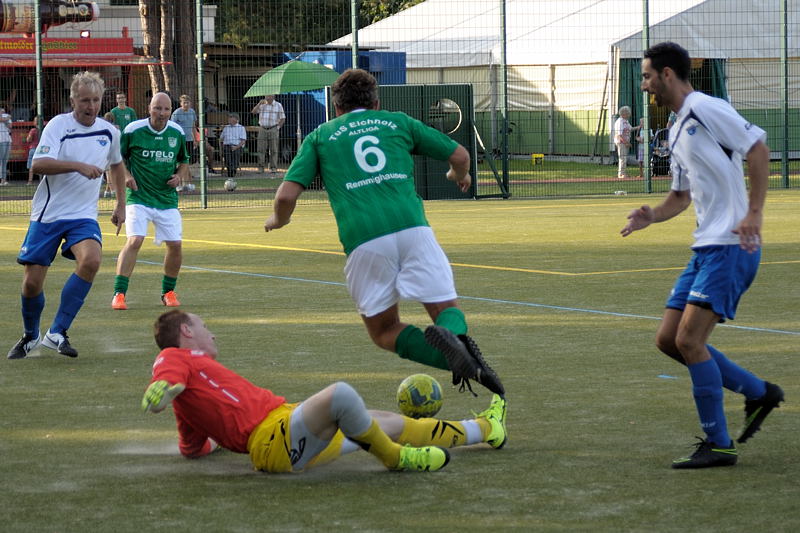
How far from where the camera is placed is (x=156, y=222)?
1280 cm

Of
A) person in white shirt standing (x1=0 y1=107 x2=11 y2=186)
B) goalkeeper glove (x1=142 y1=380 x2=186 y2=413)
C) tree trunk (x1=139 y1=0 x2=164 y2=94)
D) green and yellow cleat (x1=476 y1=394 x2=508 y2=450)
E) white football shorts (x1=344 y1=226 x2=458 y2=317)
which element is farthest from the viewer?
tree trunk (x1=139 y1=0 x2=164 y2=94)

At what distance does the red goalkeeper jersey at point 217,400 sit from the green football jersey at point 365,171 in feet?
3.59

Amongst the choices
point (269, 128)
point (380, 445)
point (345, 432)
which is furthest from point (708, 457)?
point (269, 128)

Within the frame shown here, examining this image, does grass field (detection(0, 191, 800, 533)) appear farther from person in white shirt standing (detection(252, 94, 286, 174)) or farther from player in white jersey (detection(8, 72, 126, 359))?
person in white shirt standing (detection(252, 94, 286, 174))

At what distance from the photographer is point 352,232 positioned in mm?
6656

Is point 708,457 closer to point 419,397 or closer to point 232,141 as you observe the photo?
point 419,397

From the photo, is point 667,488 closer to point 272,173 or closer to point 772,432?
point 772,432

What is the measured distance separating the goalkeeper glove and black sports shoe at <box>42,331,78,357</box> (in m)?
3.96

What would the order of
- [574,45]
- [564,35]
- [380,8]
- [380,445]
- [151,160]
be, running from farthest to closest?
[380,8]
[564,35]
[574,45]
[151,160]
[380,445]

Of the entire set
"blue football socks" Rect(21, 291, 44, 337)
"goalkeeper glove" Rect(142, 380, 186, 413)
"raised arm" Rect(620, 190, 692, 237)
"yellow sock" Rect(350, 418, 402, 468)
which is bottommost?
"yellow sock" Rect(350, 418, 402, 468)

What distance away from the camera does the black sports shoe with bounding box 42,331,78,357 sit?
938 centimetres

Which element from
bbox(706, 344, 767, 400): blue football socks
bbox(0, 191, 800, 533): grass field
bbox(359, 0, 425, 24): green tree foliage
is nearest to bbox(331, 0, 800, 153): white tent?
bbox(0, 191, 800, 533): grass field

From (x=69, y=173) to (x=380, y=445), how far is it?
463 centimetres

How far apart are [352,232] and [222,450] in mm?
1241
